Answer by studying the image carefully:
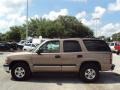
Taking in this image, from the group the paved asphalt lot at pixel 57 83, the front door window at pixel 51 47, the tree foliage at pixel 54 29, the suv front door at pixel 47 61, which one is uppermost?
the tree foliage at pixel 54 29

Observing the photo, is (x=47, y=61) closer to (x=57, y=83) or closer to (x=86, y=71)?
(x=57, y=83)

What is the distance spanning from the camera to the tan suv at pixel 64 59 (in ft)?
42.1

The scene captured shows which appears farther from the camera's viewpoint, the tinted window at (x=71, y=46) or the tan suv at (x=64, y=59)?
the tinted window at (x=71, y=46)

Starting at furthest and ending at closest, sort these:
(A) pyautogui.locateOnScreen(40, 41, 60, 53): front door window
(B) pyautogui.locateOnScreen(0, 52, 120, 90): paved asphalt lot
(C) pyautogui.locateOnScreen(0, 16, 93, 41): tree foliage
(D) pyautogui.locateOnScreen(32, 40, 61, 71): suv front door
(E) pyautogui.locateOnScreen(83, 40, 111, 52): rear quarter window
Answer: (C) pyautogui.locateOnScreen(0, 16, 93, 41): tree foliage → (E) pyautogui.locateOnScreen(83, 40, 111, 52): rear quarter window → (A) pyautogui.locateOnScreen(40, 41, 60, 53): front door window → (D) pyautogui.locateOnScreen(32, 40, 61, 71): suv front door → (B) pyautogui.locateOnScreen(0, 52, 120, 90): paved asphalt lot

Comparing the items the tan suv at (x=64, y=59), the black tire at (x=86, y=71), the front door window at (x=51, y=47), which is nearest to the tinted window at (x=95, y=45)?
the tan suv at (x=64, y=59)

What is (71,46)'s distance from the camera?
13.1 m

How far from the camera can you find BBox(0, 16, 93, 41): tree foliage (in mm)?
87500

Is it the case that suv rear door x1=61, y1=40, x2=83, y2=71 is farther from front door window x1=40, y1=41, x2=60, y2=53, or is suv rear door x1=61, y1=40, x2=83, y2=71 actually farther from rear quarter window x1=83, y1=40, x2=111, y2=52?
rear quarter window x1=83, y1=40, x2=111, y2=52

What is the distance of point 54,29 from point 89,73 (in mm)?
76582

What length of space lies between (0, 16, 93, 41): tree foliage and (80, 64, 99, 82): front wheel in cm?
5702

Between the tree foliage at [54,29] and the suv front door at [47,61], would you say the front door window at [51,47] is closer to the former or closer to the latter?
the suv front door at [47,61]

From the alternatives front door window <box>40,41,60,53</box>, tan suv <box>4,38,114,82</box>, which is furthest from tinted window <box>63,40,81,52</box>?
front door window <box>40,41,60,53</box>

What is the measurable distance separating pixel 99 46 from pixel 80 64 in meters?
1.20

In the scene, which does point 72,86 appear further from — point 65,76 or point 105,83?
point 65,76
